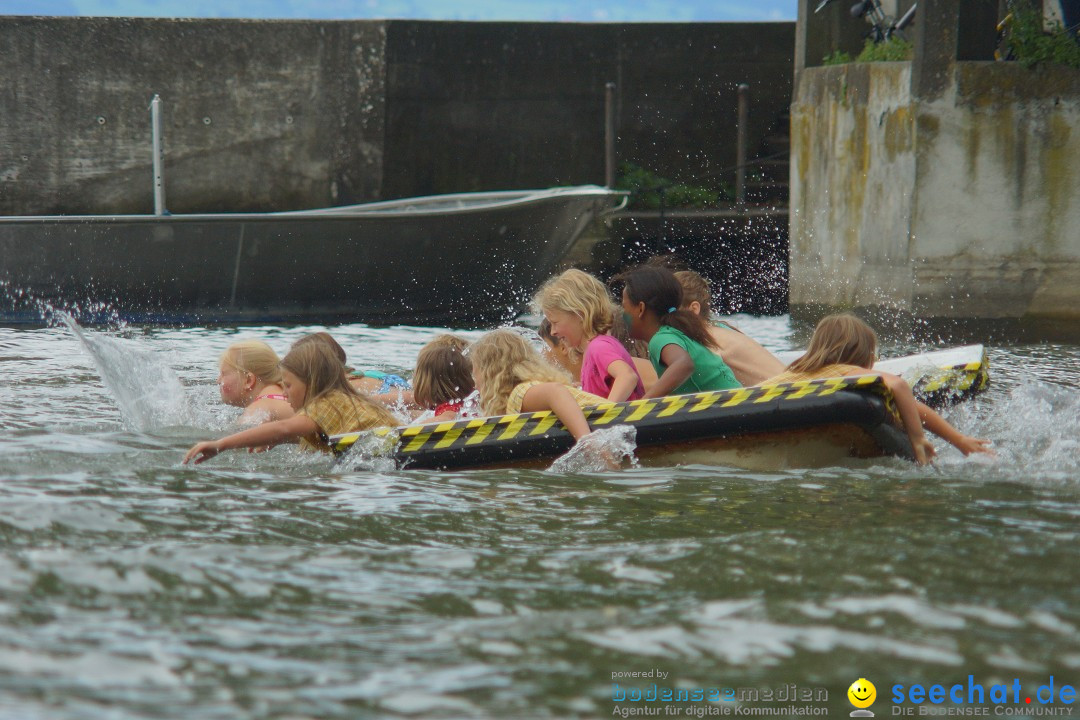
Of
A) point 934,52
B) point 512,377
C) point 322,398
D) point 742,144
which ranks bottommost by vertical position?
point 322,398

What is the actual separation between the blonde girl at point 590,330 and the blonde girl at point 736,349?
1.54 feet

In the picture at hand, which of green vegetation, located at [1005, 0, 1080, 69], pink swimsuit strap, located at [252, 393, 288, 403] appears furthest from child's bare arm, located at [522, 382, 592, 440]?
green vegetation, located at [1005, 0, 1080, 69]

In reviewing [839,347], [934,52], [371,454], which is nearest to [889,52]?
[934,52]

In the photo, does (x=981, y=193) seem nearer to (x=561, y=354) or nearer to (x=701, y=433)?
(x=561, y=354)

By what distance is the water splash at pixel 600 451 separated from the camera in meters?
5.25

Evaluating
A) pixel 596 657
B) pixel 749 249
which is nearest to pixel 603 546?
pixel 596 657

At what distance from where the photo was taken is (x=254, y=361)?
662 cm

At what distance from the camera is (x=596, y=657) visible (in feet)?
10.0

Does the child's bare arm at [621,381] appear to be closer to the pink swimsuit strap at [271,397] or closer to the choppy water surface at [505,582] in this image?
the choppy water surface at [505,582]

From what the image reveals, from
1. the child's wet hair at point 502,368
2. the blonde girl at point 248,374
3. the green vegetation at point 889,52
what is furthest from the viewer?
the green vegetation at point 889,52

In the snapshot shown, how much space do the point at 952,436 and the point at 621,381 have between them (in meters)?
1.47

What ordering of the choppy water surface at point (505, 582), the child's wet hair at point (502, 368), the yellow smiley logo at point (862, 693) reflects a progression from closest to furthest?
the yellow smiley logo at point (862, 693), the choppy water surface at point (505, 582), the child's wet hair at point (502, 368)

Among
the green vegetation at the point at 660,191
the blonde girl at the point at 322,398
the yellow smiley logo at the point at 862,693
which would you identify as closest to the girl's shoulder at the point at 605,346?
the blonde girl at the point at 322,398

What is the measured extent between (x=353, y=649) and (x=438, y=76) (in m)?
13.4
